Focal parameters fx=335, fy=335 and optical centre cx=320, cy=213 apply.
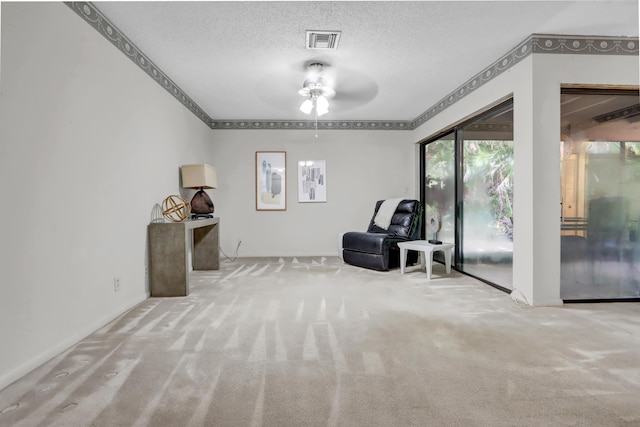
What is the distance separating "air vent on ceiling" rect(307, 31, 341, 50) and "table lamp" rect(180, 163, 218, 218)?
2088 mm

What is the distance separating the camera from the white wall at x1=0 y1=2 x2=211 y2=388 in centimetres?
176

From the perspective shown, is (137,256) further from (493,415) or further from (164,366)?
(493,415)

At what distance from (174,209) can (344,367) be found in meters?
2.63

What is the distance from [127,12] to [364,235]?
11.8 ft

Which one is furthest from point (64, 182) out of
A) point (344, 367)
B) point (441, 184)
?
point (441, 184)

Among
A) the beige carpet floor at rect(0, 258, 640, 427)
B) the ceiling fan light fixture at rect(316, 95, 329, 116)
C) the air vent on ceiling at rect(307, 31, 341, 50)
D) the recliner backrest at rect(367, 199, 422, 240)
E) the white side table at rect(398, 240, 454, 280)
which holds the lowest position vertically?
the beige carpet floor at rect(0, 258, 640, 427)

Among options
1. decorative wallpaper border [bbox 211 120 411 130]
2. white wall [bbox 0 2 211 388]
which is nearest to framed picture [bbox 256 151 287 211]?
decorative wallpaper border [bbox 211 120 411 130]

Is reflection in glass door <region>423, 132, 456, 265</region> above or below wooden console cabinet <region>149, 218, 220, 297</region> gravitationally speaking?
above

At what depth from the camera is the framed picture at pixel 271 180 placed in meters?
5.92

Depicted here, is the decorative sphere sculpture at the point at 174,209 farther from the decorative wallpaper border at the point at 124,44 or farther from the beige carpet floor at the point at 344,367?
the decorative wallpaper border at the point at 124,44

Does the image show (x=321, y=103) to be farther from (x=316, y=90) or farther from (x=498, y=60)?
(x=498, y=60)

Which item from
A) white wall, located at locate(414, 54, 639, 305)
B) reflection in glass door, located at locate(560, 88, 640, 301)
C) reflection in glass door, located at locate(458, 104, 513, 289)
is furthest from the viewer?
reflection in glass door, located at locate(458, 104, 513, 289)

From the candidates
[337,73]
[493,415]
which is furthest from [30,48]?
[493,415]

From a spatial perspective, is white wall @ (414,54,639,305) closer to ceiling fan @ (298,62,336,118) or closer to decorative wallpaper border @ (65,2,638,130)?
decorative wallpaper border @ (65,2,638,130)
